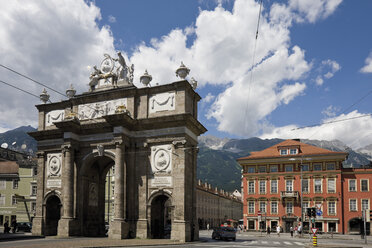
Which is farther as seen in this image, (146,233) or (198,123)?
(198,123)

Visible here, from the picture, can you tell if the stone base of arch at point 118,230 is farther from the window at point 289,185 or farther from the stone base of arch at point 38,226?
the window at point 289,185

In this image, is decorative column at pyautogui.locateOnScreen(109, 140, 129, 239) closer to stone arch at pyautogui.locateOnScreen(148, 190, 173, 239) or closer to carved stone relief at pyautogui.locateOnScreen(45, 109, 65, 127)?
stone arch at pyautogui.locateOnScreen(148, 190, 173, 239)

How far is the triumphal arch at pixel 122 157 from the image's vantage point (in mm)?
31703

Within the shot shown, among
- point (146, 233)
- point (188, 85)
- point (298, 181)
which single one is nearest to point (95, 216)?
point (146, 233)

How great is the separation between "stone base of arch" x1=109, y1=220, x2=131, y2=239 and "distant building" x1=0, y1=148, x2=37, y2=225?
33885 mm

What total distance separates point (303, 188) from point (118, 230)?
3991 cm

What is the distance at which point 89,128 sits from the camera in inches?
1394

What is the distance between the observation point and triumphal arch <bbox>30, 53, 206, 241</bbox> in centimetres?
Answer: 3170

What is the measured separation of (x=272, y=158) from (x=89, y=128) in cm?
3716

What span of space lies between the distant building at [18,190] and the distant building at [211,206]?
36371 millimetres

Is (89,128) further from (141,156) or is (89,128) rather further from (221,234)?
(221,234)

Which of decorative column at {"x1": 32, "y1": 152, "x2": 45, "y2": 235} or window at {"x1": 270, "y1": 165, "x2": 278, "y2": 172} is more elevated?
window at {"x1": 270, "y1": 165, "x2": 278, "y2": 172}

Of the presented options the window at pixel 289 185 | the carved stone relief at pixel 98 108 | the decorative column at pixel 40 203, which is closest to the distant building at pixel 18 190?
the decorative column at pixel 40 203

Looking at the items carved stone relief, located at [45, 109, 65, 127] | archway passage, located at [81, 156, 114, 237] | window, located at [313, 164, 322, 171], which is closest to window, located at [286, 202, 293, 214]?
window, located at [313, 164, 322, 171]
